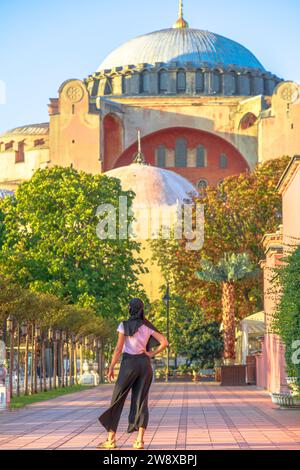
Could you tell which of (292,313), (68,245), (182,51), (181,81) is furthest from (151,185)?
(292,313)

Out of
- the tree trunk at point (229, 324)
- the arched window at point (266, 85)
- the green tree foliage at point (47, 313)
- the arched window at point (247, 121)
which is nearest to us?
the green tree foliage at point (47, 313)

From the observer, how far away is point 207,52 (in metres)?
104

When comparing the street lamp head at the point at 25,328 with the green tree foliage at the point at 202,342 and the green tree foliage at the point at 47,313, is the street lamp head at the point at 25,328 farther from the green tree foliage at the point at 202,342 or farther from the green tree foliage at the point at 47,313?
the green tree foliage at the point at 202,342

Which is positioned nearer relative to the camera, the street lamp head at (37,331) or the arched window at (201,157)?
the street lamp head at (37,331)

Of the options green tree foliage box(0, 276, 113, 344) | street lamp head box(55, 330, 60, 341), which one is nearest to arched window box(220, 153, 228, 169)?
green tree foliage box(0, 276, 113, 344)

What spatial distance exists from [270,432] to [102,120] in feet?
240

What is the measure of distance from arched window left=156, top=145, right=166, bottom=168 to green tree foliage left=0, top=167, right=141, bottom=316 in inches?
1765

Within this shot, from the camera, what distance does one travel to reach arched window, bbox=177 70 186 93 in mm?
98500

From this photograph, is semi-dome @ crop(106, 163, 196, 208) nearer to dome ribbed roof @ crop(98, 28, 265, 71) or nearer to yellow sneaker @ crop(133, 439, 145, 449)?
dome ribbed roof @ crop(98, 28, 265, 71)

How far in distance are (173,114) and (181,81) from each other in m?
7.24

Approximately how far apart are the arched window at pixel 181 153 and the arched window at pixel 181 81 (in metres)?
5.52

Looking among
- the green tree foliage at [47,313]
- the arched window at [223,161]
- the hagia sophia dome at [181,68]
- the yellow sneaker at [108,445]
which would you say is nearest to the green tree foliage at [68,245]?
the green tree foliage at [47,313]

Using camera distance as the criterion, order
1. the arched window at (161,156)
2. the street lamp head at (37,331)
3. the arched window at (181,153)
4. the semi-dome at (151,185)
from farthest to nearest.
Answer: the arched window at (161,156), the arched window at (181,153), the semi-dome at (151,185), the street lamp head at (37,331)

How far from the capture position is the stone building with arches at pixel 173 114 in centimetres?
8681
